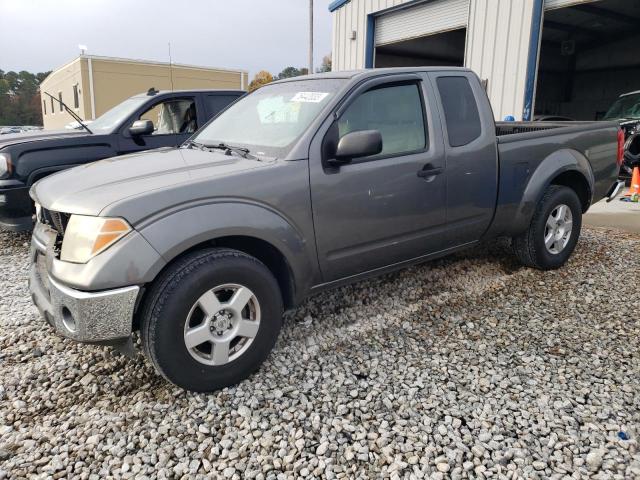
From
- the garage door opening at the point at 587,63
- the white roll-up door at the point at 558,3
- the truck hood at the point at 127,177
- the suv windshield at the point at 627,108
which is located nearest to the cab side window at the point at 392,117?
the truck hood at the point at 127,177

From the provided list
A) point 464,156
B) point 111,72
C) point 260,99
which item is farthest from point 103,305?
point 111,72

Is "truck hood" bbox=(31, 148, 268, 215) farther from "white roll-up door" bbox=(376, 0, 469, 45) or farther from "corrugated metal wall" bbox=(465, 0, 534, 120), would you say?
"white roll-up door" bbox=(376, 0, 469, 45)

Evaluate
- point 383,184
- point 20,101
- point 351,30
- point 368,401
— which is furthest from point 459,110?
point 20,101

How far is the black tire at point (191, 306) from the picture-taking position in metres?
2.47

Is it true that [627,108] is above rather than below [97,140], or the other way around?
above

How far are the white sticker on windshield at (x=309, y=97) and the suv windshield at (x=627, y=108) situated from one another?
9.47 meters

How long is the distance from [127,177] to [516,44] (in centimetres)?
922

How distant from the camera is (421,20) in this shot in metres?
12.1

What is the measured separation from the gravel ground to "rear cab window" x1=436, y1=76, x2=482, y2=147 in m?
1.34

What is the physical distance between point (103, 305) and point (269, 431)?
3.38 feet

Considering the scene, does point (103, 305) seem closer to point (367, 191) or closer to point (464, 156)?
point (367, 191)

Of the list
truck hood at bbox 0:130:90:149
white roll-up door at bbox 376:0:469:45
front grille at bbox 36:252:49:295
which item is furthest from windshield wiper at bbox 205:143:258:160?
white roll-up door at bbox 376:0:469:45

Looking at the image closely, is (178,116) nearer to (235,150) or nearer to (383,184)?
(235,150)

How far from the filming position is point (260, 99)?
3.77m
